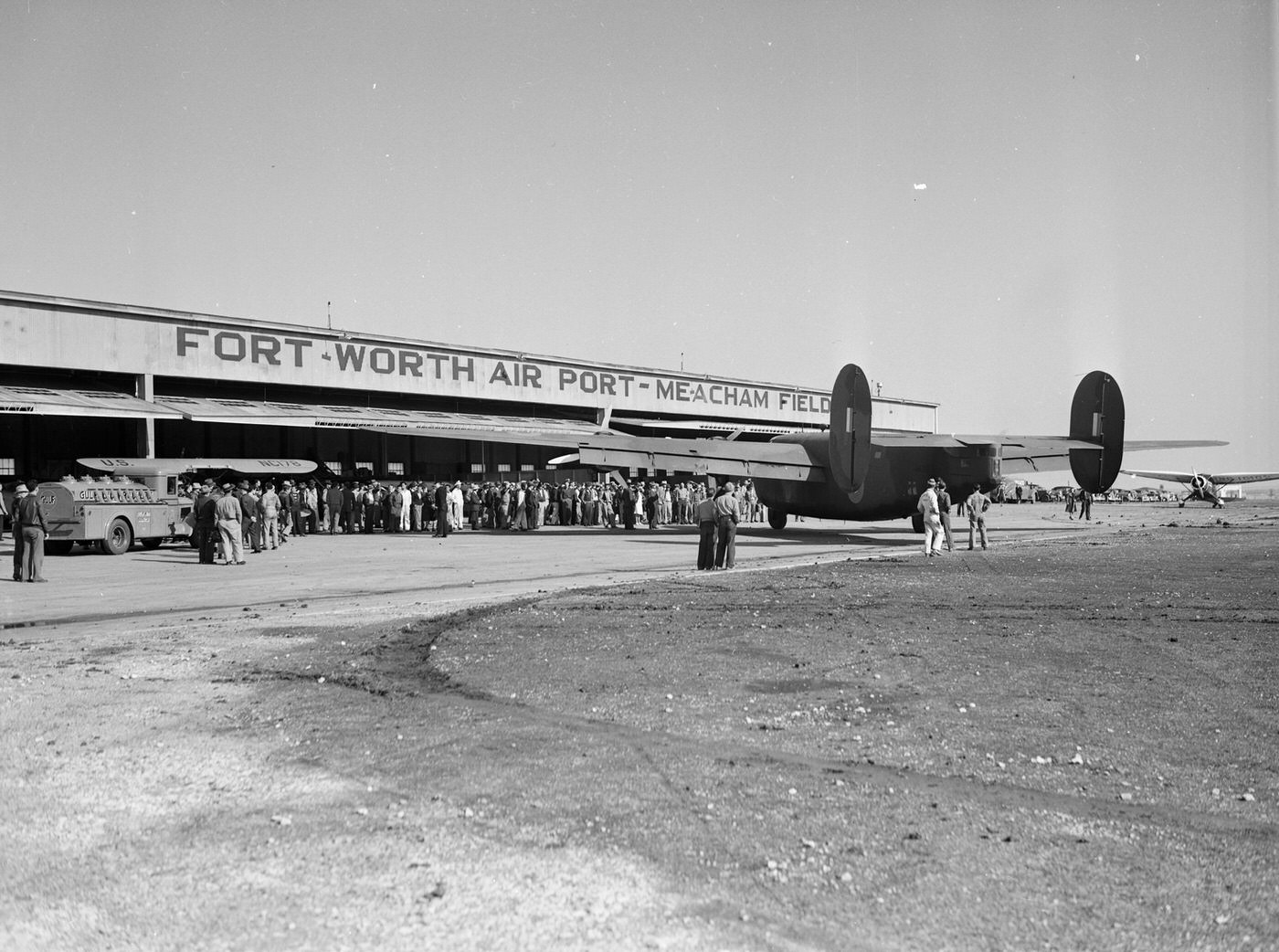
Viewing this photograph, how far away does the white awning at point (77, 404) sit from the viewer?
33000mm

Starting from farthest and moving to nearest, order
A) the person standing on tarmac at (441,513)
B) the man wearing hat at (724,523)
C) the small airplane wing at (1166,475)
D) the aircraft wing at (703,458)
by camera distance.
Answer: the small airplane wing at (1166,475) < the person standing on tarmac at (441,513) < the aircraft wing at (703,458) < the man wearing hat at (724,523)

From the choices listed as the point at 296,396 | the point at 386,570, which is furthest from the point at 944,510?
the point at 296,396

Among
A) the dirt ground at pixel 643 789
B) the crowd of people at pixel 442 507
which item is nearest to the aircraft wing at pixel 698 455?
the crowd of people at pixel 442 507

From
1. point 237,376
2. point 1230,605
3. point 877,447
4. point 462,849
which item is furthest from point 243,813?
point 237,376

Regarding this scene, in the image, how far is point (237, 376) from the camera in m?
40.4

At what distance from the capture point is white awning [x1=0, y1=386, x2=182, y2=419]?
1299 inches

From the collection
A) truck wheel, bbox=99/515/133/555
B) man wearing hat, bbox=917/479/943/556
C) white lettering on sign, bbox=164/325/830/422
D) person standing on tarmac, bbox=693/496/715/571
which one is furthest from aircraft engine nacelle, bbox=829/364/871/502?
white lettering on sign, bbox=164/325/830/422

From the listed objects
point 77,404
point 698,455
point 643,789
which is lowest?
point 643,789

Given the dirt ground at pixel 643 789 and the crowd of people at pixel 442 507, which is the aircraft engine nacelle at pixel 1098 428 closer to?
the crowd of people at pixel 442 507

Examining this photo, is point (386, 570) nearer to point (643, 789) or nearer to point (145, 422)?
point (643, 789)

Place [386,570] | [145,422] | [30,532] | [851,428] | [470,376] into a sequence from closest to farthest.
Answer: [30,532], [386,570], [851,428], [145,422], [470,376]

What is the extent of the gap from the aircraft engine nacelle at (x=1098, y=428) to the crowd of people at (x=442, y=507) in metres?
11.8

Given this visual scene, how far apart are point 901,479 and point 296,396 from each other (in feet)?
94.4

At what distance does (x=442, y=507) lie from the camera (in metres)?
31.8
